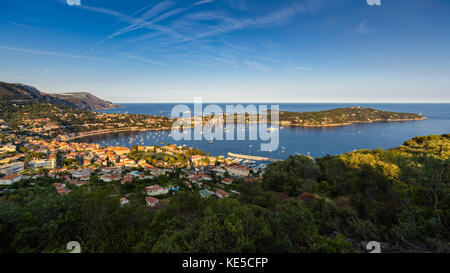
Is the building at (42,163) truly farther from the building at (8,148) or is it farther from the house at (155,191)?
the house at (155,191)

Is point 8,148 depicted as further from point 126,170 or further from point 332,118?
point 332,118

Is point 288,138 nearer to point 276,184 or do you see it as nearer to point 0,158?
point 276,184

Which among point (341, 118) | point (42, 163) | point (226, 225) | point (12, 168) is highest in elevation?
point (341, 118)

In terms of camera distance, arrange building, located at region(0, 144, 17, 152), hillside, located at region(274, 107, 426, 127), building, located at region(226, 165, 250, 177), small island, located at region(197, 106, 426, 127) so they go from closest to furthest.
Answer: building, located at region(226, 165, 250, 177) → building, located at region(0, 144, 17, 152) → hillside, located at region(274, 107, 426, 127) → small island, located at region(197, 106, 426, 127)

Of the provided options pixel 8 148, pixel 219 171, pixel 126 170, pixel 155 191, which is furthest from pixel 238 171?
pixel 8 148

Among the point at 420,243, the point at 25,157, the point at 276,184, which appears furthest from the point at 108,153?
the point at 420,243

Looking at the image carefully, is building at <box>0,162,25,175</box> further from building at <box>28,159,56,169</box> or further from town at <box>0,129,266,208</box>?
building at <box>28,159,56,169</box>

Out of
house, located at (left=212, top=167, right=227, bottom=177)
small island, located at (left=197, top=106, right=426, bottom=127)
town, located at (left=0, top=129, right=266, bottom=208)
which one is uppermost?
small island, located at (left=197, top=106, right=426, bottom=127)

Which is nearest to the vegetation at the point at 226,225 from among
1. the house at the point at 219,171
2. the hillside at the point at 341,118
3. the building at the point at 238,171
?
the building at the point at 238,171

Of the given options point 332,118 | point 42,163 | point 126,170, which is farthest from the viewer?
point 332,118

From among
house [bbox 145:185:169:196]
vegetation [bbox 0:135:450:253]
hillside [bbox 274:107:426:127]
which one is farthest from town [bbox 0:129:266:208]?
hillside [bbox 274:107:426:127]
